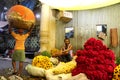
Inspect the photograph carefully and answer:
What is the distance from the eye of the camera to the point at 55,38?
34.1ft

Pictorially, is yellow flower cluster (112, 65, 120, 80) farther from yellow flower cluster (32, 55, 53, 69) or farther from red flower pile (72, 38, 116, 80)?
yellow flower cluster (32, 55, 53, 69)

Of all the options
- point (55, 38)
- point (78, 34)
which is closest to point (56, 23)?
point (55, 38)

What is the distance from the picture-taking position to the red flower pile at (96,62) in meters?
5.05

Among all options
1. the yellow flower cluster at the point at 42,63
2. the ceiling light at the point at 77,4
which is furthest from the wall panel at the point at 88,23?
the yellow flower cluster at the point at 42,63

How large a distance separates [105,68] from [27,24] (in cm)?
287

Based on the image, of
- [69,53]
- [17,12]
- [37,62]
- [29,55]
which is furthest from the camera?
[29,55]

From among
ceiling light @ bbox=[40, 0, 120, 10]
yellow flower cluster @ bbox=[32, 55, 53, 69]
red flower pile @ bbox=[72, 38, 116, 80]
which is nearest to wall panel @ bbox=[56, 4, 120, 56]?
ceiling light @ bbox=[40, 0, 120, 10]

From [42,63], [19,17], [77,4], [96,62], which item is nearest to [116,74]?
[96,62]

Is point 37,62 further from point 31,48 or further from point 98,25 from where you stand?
point 31,48

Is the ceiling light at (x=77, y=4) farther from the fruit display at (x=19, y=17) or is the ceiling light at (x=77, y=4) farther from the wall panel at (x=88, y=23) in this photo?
the fruit display at (x=19, y=17)

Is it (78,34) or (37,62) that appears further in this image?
(78,34)

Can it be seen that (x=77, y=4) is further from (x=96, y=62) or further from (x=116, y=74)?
(x=116, y=74)

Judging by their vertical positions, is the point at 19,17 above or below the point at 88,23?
above

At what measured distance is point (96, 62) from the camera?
5.20 metres
